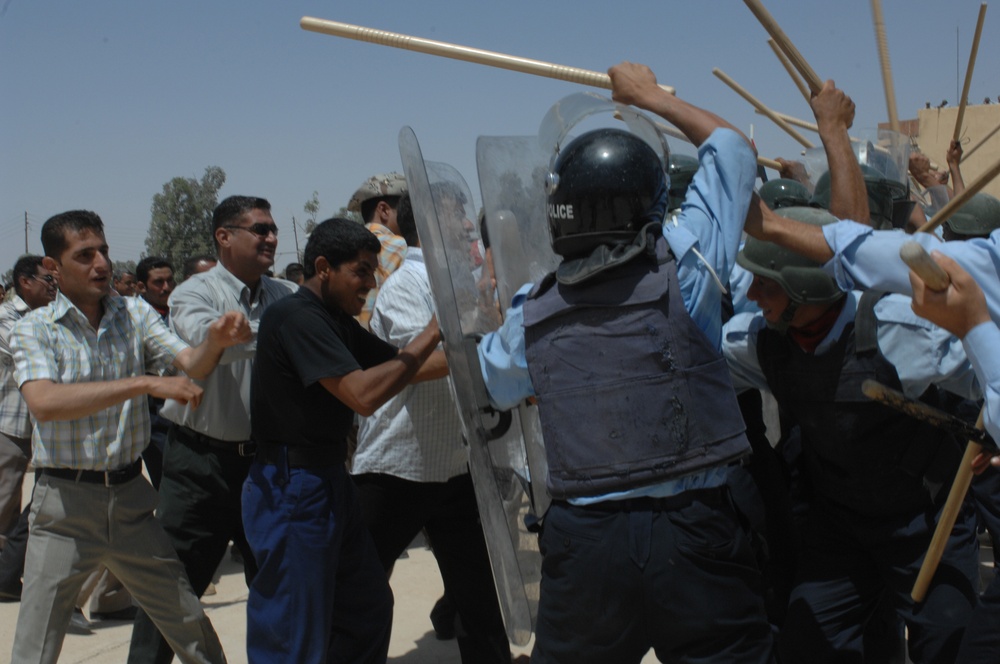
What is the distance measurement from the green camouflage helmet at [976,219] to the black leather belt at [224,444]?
10.3 feet

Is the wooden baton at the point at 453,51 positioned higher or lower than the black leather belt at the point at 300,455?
higher

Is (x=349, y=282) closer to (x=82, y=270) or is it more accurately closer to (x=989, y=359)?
(x=82, y=270)

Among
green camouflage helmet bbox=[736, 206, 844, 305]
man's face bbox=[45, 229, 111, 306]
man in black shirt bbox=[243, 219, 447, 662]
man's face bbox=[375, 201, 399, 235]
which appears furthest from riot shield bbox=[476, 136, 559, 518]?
man's face bbox=[375, 201, 399, 235]

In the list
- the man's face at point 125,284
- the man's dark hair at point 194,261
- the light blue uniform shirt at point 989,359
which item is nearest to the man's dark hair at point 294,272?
the man's face at point 125,284

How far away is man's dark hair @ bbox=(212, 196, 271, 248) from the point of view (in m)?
3.89

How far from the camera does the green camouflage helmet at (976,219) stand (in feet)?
13.9

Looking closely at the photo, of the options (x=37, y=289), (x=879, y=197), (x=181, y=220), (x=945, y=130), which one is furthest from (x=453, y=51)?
(x=181, y=220)

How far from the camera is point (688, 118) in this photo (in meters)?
2.41

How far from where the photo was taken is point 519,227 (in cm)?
294

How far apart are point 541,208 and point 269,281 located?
159 centimetres

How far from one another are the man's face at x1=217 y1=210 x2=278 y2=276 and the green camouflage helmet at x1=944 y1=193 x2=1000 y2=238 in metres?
2.94

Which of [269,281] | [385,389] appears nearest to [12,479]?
[269,281]

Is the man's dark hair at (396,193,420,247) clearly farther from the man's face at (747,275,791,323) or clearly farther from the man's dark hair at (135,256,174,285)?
the man's dark hair at (135,256,174,285)

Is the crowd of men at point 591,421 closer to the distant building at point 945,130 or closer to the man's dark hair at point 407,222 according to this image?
the man's dark hair at point 407,222
